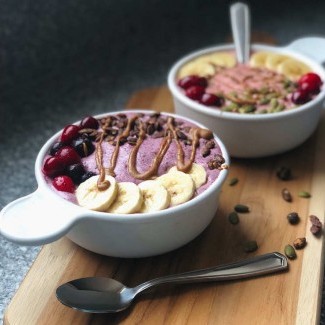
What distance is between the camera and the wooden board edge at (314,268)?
101cm

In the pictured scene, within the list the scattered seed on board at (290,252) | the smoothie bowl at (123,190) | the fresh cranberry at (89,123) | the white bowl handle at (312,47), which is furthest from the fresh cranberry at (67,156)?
the white bowl handle at (312,47)

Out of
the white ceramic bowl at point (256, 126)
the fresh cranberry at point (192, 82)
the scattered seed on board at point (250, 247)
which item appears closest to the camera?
the scattered seed on board at point (250, 247)

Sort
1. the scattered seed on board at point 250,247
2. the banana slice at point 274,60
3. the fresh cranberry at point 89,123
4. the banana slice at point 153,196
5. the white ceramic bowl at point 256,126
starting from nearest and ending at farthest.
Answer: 1. the banana slice at point 153,196
2. the scattered seed on board at point 250,247
3. the fresh cranberry at point 89,123
4. the white ceramic bowl at point 256,126
5. the banana slice at point 274,60

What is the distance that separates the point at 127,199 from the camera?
3.43ft

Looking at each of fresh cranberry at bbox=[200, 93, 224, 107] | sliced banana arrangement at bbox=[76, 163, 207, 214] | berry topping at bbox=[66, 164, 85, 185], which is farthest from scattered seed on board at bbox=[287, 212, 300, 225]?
berry topping at bbox=[66, 164, 85, 185]

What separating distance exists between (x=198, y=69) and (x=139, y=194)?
2.05ft

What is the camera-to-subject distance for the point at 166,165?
116 centimetres

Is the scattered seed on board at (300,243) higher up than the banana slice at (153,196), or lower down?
lower down

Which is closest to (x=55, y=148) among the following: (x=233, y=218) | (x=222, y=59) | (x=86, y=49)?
(x=233, y=218)

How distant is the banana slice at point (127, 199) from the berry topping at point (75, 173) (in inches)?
3.3

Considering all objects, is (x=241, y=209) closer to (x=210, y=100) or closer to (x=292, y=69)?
(x=210, y=100)

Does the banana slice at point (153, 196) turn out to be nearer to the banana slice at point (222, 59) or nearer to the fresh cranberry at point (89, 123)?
the fresh cranberry at point (89, 123)

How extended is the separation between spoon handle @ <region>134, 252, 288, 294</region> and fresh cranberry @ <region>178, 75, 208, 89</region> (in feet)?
1.75

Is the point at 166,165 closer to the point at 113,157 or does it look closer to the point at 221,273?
the point at 113,157
